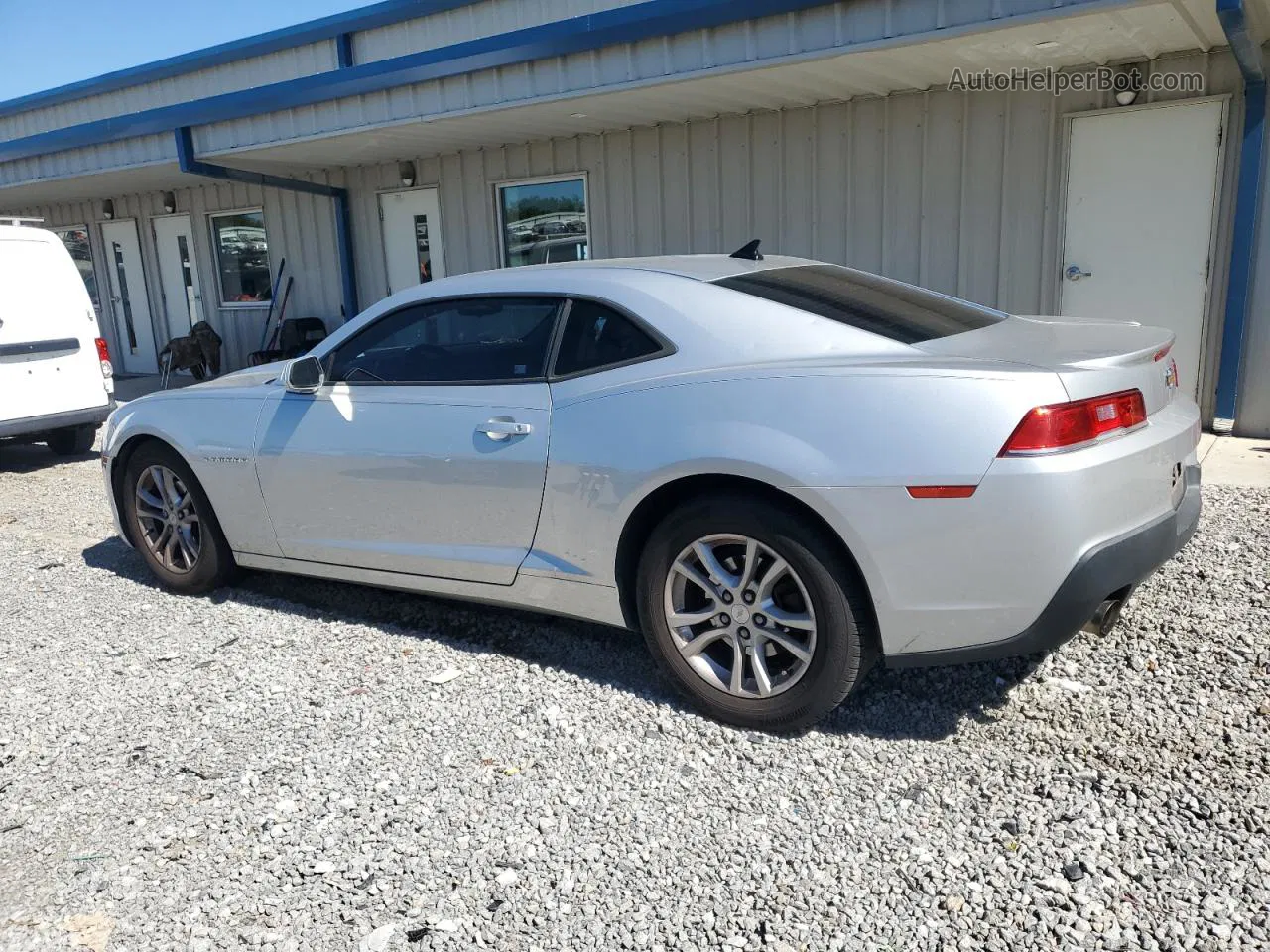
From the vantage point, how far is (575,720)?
3305 mm

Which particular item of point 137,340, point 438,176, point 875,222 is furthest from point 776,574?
point 137,340

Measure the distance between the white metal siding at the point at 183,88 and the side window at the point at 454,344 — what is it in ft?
31.8

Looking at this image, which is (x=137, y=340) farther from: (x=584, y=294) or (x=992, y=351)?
(x=992, y=351)

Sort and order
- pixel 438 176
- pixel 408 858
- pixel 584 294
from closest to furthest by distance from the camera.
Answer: pixel 408 858
pixel 584 294
pixel 438 176

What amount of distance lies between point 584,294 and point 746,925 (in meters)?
2.14

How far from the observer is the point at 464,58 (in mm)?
7652

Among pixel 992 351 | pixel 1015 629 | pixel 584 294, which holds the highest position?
pixel 584 294

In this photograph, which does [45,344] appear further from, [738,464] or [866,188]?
[738,464]

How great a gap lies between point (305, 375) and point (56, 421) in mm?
5260

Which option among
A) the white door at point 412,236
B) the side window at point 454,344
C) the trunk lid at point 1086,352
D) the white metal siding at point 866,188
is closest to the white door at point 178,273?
the white door at point 412,236

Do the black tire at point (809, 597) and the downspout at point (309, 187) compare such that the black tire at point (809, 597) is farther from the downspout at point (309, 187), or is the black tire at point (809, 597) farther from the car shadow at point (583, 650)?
the downspout at point (309, 187)

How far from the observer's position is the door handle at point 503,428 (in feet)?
11.4

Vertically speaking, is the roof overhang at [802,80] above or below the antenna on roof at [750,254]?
above

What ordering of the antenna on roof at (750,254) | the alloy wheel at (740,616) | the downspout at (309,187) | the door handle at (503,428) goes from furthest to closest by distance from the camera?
the downspout at (309,187) → the antenna on roof at (750,254) → the door handle at (503,428) → the alloy wheel at (740,616)
